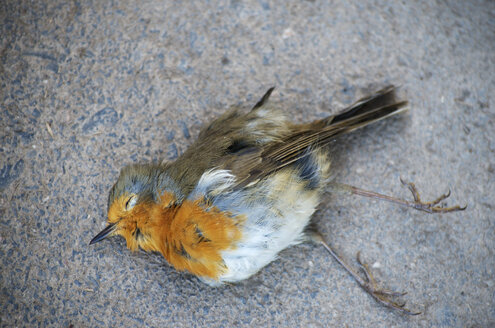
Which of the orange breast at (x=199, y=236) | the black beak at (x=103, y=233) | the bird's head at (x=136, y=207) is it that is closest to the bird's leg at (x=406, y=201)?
the orange breast at (x=199, y=236)

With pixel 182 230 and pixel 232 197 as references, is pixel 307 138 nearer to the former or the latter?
pixel 232 197

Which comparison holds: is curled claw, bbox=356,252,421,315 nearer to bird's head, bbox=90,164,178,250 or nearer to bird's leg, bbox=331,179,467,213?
bird's leg, bbox=331,179,467,213

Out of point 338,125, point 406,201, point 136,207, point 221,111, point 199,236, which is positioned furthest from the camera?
point 221,111

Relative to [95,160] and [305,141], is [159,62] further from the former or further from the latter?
[305,141]

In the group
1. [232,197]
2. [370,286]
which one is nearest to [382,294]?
[370,286]

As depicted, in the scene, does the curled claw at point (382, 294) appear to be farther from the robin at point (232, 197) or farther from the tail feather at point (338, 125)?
the tail feather at point (338, 125)

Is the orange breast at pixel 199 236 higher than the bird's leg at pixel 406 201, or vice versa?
the orange breast at pixel 199 236

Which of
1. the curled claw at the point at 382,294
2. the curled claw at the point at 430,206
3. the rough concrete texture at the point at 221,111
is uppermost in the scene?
the rough concrete texture at the point at 221,111
